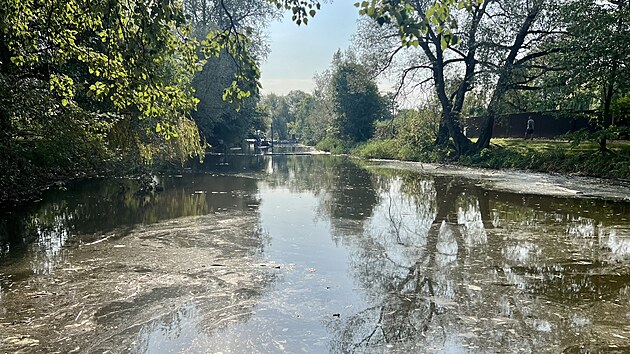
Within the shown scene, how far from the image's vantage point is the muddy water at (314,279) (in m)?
3.31

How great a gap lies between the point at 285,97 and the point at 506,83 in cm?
9143

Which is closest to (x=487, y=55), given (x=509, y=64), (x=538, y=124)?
(x=509, y=64)

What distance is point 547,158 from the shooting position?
16.9 meters

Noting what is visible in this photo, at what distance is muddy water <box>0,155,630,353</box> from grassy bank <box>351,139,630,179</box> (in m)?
6.11

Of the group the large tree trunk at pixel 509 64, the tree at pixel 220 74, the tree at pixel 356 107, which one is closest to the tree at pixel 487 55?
the large tree trunk at pixel 509 64

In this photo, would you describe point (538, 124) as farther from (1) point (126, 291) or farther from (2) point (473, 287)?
(1) point (126, 291)

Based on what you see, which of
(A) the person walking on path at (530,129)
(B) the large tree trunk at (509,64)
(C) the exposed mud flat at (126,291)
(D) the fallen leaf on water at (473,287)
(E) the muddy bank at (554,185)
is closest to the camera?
(C) the exposed mud flat at (126,291)

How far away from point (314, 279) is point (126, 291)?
170 centimetres

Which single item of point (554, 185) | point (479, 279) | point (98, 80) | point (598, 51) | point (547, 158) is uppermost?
point (598, 51)

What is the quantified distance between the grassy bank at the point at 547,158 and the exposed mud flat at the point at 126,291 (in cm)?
1240

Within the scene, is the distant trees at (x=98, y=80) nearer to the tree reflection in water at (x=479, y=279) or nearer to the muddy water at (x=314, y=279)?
the muddy water at (x=314, y=279)

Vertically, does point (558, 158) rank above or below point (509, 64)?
below

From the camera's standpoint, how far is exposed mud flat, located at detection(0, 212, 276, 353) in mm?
3303

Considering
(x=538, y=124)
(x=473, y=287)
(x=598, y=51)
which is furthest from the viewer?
(x=538, y=124)
